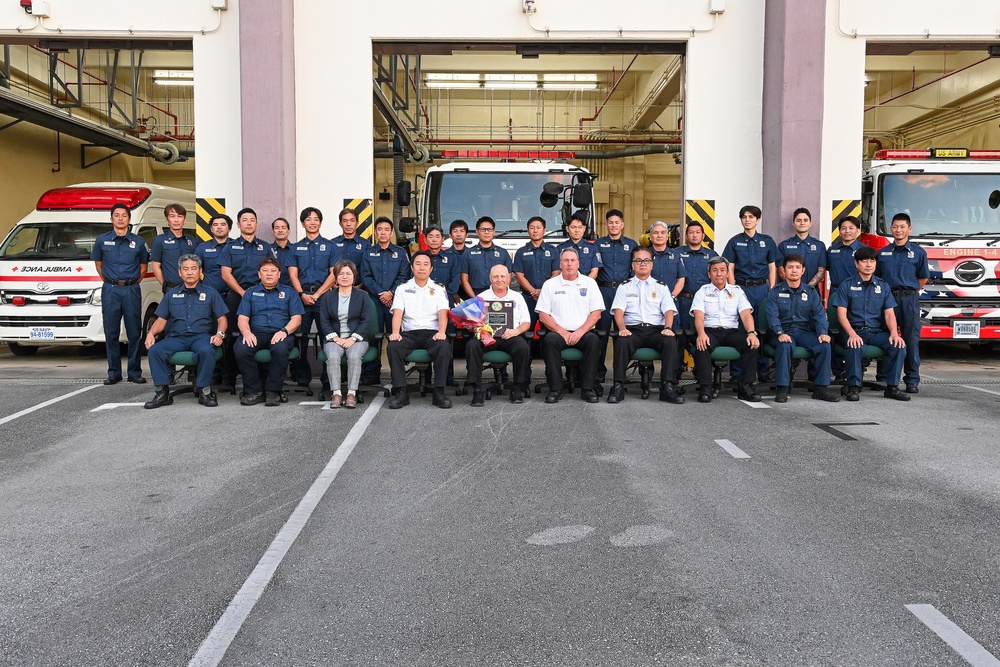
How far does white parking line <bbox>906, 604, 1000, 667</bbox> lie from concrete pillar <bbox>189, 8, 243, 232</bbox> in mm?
8936

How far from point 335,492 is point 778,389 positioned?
502cm

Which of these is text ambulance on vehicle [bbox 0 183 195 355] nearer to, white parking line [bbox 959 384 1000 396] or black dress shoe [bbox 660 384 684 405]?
black dress shoe [bbox 660 384 684 405]

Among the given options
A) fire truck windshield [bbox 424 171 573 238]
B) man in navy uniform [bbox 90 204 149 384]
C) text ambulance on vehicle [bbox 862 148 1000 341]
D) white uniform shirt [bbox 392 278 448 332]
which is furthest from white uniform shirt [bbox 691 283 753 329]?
man in navy uniform [bbox 90 204 149 384]

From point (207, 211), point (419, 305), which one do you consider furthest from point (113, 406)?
point (207, 211)

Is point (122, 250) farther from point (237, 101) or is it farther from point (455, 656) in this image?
point (455, 656)

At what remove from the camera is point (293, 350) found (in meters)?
8.71

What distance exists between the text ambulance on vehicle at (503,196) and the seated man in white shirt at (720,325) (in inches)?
89.2

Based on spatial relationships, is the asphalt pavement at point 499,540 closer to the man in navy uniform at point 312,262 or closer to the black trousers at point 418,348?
the black trousers at point 418,348

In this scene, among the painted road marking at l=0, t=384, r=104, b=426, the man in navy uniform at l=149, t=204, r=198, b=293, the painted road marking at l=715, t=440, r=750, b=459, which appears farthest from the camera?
the man in navy uniform at l=149, t=204, r=198, b=293

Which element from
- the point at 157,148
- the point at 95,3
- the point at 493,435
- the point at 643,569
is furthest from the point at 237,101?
the point at 157,148

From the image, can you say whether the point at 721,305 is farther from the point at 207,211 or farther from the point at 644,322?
the point at 207,211

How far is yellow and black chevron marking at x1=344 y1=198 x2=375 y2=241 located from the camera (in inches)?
418

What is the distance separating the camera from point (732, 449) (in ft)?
21.2

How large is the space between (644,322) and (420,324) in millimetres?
2170
